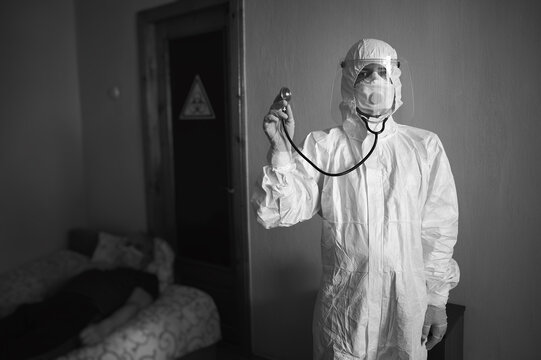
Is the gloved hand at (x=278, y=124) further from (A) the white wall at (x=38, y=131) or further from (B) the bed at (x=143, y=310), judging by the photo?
(A) the white wall at (x=38, y=131)

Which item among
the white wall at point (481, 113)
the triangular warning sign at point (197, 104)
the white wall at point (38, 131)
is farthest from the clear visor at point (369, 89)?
the white wall at point (38, 131)

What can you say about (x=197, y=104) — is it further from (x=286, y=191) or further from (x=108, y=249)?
(x=286, y=191)

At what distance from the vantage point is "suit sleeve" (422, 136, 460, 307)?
1322 mm

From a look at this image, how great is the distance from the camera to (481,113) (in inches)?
67.5

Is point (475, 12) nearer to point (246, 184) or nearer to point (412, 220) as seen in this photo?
point (412, 220)

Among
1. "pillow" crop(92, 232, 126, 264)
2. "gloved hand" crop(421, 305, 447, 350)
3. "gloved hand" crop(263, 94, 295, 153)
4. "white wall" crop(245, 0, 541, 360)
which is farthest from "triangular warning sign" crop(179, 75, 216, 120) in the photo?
"gloved hand" crop(421, 305, 447, 350)

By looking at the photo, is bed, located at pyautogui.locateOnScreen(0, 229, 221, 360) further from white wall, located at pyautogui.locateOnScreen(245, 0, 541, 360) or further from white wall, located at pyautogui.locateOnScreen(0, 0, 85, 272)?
white wall, located at pyautogui.locateOnScreen(245, 0, 541, 360)

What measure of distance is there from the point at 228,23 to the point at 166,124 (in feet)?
2.72

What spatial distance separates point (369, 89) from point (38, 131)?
2.65m

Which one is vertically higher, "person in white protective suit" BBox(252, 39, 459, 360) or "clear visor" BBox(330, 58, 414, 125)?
"clear visor" BBox(330, 58, 414, 125)

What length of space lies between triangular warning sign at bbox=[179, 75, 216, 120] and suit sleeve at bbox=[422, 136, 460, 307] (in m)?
1.61

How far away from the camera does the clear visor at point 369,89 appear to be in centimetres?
128

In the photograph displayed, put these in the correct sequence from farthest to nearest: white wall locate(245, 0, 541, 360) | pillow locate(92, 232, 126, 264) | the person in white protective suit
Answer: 1. pillow locate(92, 232, 126, 264)
2. white wall locate(245, 0, 541, 360)
3. the person in white protective suit

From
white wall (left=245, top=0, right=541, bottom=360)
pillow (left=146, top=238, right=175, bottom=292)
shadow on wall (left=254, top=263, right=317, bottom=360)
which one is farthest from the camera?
pillow (left=146, top=238, right=175, bottom=292)
